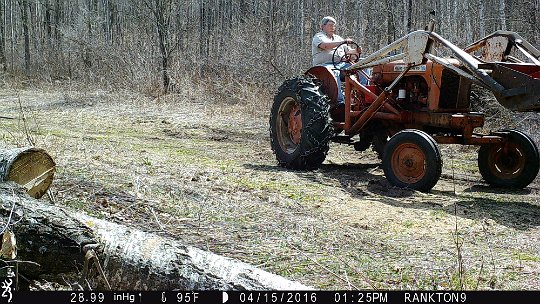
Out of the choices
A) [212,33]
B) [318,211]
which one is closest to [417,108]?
[318,211]

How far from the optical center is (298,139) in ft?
26.3

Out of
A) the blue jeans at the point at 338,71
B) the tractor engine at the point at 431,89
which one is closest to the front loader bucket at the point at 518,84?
the tractor engine at the point at 431,89

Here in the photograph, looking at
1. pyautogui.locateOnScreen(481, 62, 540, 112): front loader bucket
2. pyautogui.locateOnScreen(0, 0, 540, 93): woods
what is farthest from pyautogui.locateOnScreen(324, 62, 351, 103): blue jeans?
pyautogui.locateOnScreen(0, 0, 540, 93): woods

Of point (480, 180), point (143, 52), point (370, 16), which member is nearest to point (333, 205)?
point (480, 180)

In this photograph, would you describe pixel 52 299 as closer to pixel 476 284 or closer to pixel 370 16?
pixel 476 284

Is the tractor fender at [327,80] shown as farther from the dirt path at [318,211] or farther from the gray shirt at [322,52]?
the dirt path at [318,211]

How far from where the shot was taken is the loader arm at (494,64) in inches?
228

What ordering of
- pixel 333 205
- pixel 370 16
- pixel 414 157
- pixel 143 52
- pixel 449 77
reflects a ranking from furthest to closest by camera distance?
1. pixel 143 52
2. pixel 370 16
3. pixel 449 77
4. pixel 414 157
5. pixel 333 205

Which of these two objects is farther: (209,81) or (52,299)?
(209,81)

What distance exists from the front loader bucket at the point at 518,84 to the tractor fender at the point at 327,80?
86.6 inches

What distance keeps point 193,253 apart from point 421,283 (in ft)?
4.23

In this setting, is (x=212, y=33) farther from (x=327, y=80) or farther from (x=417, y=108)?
(x=417, y=108)

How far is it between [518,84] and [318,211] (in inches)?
85.8

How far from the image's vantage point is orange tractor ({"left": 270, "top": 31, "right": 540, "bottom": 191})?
20.3 ft
